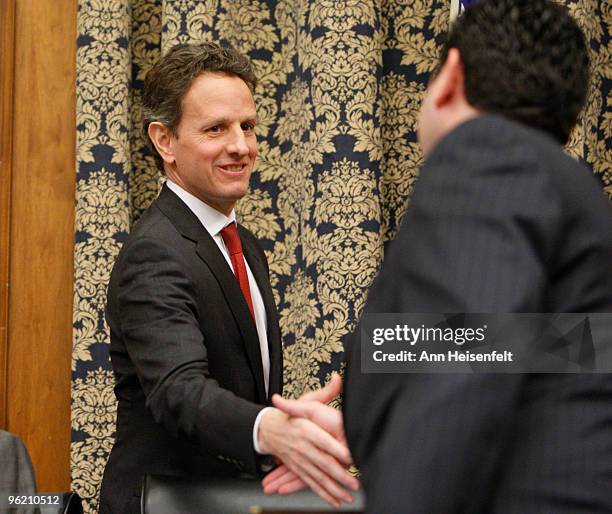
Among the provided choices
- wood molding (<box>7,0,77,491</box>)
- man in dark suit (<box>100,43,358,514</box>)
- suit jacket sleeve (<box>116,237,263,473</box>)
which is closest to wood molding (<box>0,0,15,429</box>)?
wood molding (<box>7,0,77,491</box>)

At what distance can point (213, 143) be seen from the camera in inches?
77.8

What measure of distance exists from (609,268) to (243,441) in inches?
30.7

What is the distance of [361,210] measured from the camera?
285cm

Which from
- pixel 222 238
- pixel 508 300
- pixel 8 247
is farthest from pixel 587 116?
pixel 508 300

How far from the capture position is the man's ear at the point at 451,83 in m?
1.02

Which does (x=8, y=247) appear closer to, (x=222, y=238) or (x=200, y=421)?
(x=222, y=238)

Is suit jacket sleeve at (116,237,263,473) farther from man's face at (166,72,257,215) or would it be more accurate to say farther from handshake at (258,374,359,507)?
man's face at (166,72,257,215)

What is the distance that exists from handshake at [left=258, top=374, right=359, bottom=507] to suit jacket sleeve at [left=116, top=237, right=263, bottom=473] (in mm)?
47

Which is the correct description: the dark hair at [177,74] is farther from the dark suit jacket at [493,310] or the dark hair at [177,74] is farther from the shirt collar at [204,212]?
the dark suit jacket at [493,310]

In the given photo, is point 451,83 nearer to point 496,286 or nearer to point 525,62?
point 525,62

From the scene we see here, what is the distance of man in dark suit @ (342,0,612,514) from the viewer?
2.68 ft

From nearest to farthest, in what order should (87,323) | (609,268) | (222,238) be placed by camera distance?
(609,268), (222,238), (87,323)

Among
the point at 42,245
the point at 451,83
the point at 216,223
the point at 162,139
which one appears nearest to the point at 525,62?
the point at 451,83

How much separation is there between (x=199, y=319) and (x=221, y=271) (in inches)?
5.1
